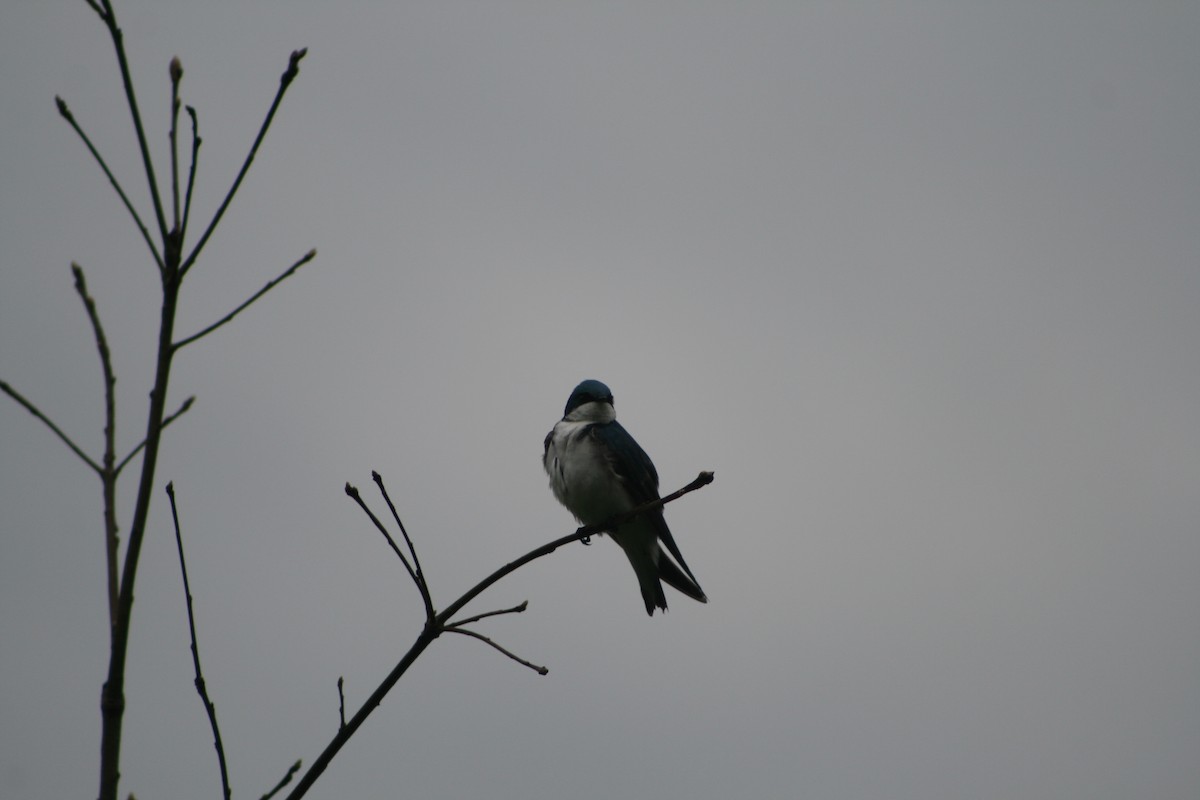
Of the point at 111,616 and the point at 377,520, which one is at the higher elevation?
the point at 377,520

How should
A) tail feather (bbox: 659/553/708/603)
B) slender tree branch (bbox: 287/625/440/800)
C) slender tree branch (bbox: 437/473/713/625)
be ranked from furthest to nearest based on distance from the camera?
1. tail feather (bbox: 659/553/708/603)
2. slender tree branch (bbox: 437/473/713/625)
3. slender tree branch (bbox: 287/625/440/800)

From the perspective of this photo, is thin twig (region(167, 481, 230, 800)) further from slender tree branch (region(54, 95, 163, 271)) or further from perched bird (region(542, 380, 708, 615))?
perched bird (region(542, 380, 708, 615))

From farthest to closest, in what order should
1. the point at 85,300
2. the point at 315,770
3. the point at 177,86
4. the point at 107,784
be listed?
the point at 315,770, the point at 177,86, the point at 85,300, the point at 107,784

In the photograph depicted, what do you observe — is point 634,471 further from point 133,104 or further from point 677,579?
point 133,104

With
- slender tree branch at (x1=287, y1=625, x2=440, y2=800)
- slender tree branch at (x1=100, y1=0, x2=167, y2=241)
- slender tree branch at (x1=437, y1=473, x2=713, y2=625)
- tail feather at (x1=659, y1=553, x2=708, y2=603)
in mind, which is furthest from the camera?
tail feather at (x1=659, y1=553, x2=708, y2=603)

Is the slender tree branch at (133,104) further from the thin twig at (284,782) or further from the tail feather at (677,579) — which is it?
the tail feather at (677,579)

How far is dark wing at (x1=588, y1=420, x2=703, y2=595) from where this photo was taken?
793 cm

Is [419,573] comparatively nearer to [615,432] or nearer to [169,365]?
[169,365]

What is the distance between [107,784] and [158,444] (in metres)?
0.52

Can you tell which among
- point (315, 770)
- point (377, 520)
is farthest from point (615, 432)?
point (315, 770)

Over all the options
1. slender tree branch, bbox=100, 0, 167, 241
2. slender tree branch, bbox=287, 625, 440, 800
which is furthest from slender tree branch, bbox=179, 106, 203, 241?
slender tree branch, bbox=287, 625, 440, 800

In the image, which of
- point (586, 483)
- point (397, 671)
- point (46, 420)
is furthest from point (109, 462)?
point (586, 483)

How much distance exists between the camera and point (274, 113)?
188 centimetres

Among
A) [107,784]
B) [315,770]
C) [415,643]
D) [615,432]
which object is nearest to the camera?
[107,784]
